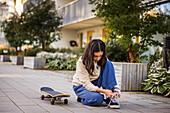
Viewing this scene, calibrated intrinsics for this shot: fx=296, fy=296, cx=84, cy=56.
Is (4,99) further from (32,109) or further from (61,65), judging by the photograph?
(61,65)

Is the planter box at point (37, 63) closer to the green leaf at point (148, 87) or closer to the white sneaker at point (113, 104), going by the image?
the green leaf at point (148, 87)

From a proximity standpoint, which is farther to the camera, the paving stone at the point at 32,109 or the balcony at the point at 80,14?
the balcony at the point at 80,14

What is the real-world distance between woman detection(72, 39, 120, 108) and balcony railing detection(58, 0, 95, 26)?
600 inches

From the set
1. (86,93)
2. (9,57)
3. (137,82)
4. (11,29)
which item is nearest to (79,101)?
(86,93)

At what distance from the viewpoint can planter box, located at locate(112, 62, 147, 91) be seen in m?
8.03

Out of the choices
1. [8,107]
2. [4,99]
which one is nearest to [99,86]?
[8,107]

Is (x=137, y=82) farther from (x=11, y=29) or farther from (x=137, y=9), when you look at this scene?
(x=11, y=29)

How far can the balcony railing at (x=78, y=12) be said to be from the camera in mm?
21938

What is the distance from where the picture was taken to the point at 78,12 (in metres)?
24.0

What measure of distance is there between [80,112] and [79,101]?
3.82 feet

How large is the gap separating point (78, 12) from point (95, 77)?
736 inches

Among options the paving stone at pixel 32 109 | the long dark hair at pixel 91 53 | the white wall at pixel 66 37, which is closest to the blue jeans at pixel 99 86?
the long dark hair at pixel 91 53

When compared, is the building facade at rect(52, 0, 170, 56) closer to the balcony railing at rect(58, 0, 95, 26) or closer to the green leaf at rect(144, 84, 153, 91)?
the balcony railing at rect(58, 0, 95, 26)

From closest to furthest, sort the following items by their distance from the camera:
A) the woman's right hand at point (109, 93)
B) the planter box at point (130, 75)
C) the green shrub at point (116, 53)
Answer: the woman's right hand at point (109, 93) < the planter box at point (130, 75) < the green shrub at point (116, 53)
